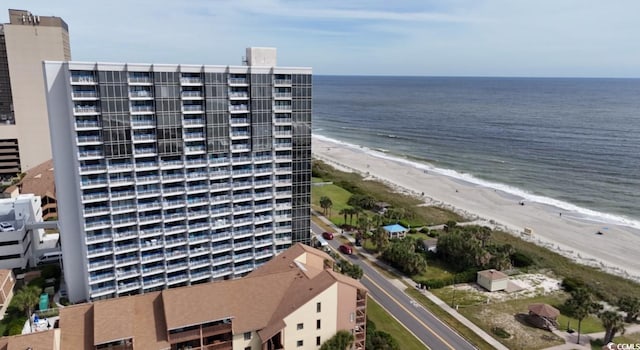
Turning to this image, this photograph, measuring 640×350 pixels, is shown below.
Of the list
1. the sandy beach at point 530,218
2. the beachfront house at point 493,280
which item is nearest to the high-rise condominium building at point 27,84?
the sandy beach at point 530,218

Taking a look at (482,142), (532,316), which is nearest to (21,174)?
(532,316)

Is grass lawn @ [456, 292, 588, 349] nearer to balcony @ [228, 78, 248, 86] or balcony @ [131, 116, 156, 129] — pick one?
balcony @ [228, 78, 248, 86]

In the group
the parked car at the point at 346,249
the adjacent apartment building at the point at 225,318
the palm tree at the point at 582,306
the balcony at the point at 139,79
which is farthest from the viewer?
the parked car at the point at 346,249

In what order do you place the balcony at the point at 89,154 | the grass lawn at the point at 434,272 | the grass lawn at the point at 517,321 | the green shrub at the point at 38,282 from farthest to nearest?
1. the grass lawn at the point at 434,272
2. the green shrub at the point at 38,282
3. the balcony at the point at 89,154
4. the grass lawn at the point at 517,321

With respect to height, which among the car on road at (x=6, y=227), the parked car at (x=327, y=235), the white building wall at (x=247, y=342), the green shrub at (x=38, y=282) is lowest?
the parked car at (x=327, y=235)

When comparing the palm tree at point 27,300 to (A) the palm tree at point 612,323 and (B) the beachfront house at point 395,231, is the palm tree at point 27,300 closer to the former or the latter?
(B) the beachfront house at point 395,231

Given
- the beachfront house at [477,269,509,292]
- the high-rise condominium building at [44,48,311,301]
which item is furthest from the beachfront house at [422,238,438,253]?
the high-rise condominium building at [44,48,311,301]

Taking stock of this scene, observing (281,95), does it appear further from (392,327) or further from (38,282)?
(38,282)

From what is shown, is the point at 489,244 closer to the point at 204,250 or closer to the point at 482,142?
the point at 204,250
